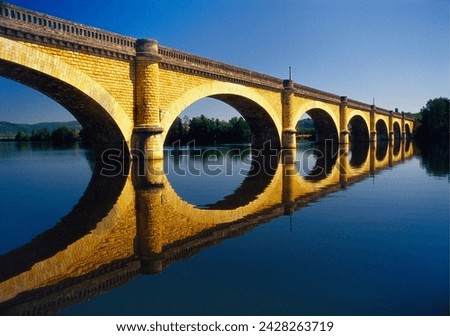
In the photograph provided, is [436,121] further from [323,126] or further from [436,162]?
[436,162]

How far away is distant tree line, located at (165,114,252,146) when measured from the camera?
60344 millimetres

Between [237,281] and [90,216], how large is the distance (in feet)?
13.1

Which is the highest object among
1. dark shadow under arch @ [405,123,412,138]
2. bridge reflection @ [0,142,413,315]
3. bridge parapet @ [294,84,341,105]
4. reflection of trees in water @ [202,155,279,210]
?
bridge parapet @ [294,84,341,105]

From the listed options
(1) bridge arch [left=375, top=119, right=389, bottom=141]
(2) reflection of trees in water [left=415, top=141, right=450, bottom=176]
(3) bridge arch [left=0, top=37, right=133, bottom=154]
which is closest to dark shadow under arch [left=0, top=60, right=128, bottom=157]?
(3) bridge arch [left=0, top=37, right=133, bottom=154]

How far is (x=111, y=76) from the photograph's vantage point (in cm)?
1454

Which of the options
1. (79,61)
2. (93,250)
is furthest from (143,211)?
(79,61)

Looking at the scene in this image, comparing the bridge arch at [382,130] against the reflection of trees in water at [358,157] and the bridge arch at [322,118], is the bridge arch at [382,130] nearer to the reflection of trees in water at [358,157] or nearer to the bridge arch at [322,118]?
the bridge arch at [322,118]

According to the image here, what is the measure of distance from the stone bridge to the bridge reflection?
492cm

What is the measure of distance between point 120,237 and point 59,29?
32.5 feet

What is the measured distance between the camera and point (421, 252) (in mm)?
4652

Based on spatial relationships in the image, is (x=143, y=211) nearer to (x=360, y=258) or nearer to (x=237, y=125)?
(x=360, y=258)

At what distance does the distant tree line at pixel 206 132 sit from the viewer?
60344 millimetres

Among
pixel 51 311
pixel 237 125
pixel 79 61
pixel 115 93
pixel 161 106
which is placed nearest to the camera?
pixel 51 311

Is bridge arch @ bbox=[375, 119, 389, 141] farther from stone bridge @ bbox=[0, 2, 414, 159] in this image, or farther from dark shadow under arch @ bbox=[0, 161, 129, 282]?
dark shadow under arch @ bbox=[0, 161, 129, 282]
